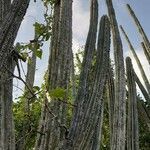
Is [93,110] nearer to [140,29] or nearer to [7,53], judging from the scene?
[7,53]

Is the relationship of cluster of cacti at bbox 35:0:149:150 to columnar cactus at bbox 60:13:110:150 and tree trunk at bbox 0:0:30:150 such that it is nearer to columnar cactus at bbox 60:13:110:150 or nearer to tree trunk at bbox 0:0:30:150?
columnar cactus at bbox 60:13:110:150

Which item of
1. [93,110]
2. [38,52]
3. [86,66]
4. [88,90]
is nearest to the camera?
[38,52]

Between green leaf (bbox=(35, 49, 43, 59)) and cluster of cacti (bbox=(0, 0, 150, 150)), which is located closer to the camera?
cluster of cacti (bbox=(0, 0, 150, 150))

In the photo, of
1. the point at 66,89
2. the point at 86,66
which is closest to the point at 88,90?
the point at 86,66

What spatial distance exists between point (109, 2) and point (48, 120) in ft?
13.9

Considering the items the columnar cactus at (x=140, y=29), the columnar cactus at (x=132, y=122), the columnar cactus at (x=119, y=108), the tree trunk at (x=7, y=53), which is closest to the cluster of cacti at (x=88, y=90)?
the columnar cactus at (x=119, y=108)

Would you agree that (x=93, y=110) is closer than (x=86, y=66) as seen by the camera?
Yes

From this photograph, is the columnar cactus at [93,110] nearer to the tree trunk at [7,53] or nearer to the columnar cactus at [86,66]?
the columnar cactus at [86,66]

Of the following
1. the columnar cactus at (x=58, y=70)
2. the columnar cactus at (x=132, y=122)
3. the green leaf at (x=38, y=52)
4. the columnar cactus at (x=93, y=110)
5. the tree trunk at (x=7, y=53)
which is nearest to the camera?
the tree trunk at (x=7, y=53)

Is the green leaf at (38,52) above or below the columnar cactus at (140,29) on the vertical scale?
below

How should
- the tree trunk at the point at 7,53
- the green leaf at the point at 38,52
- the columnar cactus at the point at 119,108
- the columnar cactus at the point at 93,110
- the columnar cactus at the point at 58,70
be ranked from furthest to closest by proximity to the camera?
the columnar cactus at the point at 119,108 → the columnar cactus at the point at 93,110 → the columnar cactus at the point at 58,70 → the green leaf at the point at 38,52 → the tree trunk at the point at 7,53

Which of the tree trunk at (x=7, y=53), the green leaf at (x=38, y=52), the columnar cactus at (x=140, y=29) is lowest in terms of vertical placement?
the tree trunk at (x=7, y=53)

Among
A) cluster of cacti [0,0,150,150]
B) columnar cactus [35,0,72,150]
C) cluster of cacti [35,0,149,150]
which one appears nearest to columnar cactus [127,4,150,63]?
cluster of cacti [35,0,149,150]

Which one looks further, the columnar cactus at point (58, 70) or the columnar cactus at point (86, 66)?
the columnar cactus at point (86, 66)
